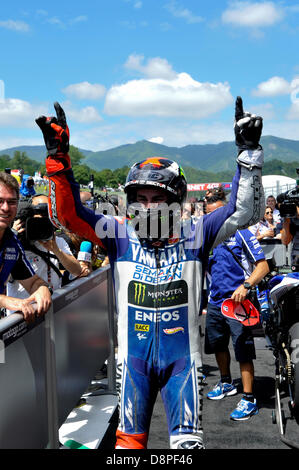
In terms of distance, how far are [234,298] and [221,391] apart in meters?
1.16

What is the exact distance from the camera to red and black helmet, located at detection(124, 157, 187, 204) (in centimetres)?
241

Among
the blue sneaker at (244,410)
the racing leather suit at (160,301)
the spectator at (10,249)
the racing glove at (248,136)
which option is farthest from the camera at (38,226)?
the blue sneaker at (244,410)

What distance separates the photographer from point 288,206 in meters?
5.32

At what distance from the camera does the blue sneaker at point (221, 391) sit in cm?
483

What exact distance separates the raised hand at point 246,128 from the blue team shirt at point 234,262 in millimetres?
2538

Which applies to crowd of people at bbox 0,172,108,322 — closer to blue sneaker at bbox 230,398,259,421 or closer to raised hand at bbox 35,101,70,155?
raised hand at bbox 35,101,70,155

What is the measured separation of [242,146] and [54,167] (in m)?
0.94

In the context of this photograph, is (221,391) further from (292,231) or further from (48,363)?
(48,363)

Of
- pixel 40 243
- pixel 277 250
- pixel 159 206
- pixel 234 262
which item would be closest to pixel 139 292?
pixel 159 206

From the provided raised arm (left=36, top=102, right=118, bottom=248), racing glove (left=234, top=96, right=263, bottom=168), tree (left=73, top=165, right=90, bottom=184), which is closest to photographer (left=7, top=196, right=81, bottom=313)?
raised arm (left=36, top=102, right=118, bottom=248)

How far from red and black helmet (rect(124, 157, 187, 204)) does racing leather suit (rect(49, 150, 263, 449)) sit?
194 mm

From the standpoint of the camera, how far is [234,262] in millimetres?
4793
